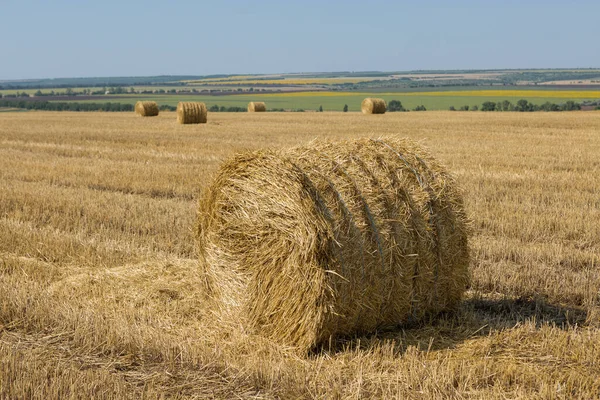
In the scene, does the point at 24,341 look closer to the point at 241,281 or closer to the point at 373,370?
the point at 241,281

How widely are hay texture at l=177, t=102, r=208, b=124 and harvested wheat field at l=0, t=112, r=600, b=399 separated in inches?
690

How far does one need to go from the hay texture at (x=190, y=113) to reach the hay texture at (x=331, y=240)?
25595 mm

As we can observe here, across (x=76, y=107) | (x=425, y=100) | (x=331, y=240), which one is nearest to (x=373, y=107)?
(x=76, y=107)

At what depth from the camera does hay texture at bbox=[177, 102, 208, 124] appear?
31.8 metres

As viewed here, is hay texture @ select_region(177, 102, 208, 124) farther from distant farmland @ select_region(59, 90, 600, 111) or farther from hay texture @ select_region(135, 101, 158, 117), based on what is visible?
distant farmland @ select_region(59, 90, 600, 111)

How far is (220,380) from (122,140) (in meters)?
20.0

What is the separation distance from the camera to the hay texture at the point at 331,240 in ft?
18.5

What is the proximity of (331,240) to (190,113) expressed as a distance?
89.3 feet

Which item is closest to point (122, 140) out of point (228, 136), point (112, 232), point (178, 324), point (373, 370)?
point (228, 136)

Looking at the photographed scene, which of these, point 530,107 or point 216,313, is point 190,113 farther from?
point 530,107

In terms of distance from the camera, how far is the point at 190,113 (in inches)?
1262

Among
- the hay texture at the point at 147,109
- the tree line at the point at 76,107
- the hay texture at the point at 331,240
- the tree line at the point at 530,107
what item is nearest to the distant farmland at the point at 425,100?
the tree line at the point at 530,107

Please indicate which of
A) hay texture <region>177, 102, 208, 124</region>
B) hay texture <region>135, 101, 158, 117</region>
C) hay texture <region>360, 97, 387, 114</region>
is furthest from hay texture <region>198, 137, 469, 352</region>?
hay texture <region>135, 101, 158, 117</region>

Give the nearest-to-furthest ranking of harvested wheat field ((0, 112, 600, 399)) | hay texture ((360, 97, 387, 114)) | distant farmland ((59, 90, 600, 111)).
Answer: harvested wheat field ((0, 112, 600, 399)) < hay texture ((360, 97, 387, 114)) < distant farmland ((59, 90, 600, 111))
